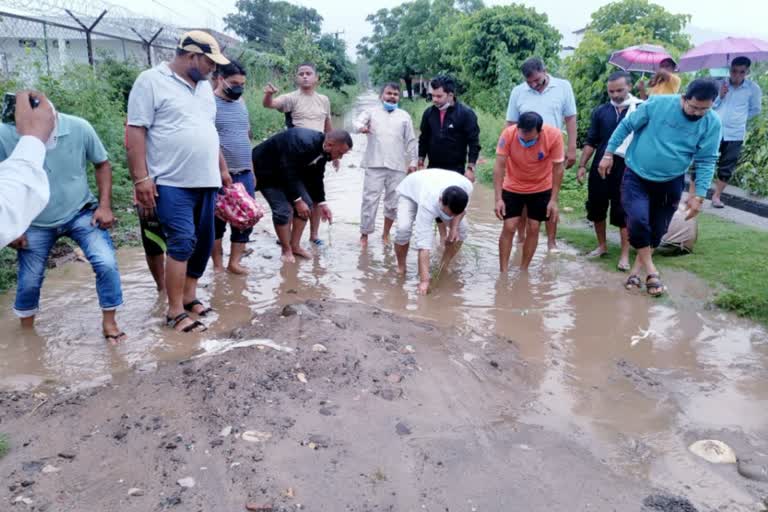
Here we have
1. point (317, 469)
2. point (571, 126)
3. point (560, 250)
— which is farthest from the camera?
point (560, 250)

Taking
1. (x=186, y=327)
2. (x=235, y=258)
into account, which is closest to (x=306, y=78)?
(x=235, y=258)

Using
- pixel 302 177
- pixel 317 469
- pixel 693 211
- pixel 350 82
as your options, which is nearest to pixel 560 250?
pixel 693 211

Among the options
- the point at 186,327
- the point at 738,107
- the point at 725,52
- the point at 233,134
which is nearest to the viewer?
the point at 186,327

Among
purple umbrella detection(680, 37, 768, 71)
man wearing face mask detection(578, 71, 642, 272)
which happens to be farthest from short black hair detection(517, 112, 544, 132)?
purple umbrella detection(680, 37, 768, 71)

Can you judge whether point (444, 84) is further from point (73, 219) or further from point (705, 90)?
point (73, 219)

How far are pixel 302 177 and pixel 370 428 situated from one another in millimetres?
3369

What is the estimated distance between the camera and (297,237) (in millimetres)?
5992

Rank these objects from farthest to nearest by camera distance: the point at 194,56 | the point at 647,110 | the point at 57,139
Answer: the point at 647,110
the point at 194,56
the point at 57,139

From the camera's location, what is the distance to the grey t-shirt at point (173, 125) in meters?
3.64

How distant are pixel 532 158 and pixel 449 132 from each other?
3.43 feet

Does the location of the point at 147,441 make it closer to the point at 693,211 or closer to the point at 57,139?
the point at 57,139

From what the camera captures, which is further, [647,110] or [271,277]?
[271,277]

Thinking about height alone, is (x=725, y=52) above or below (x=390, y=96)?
above

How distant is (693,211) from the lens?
16.2 ft
